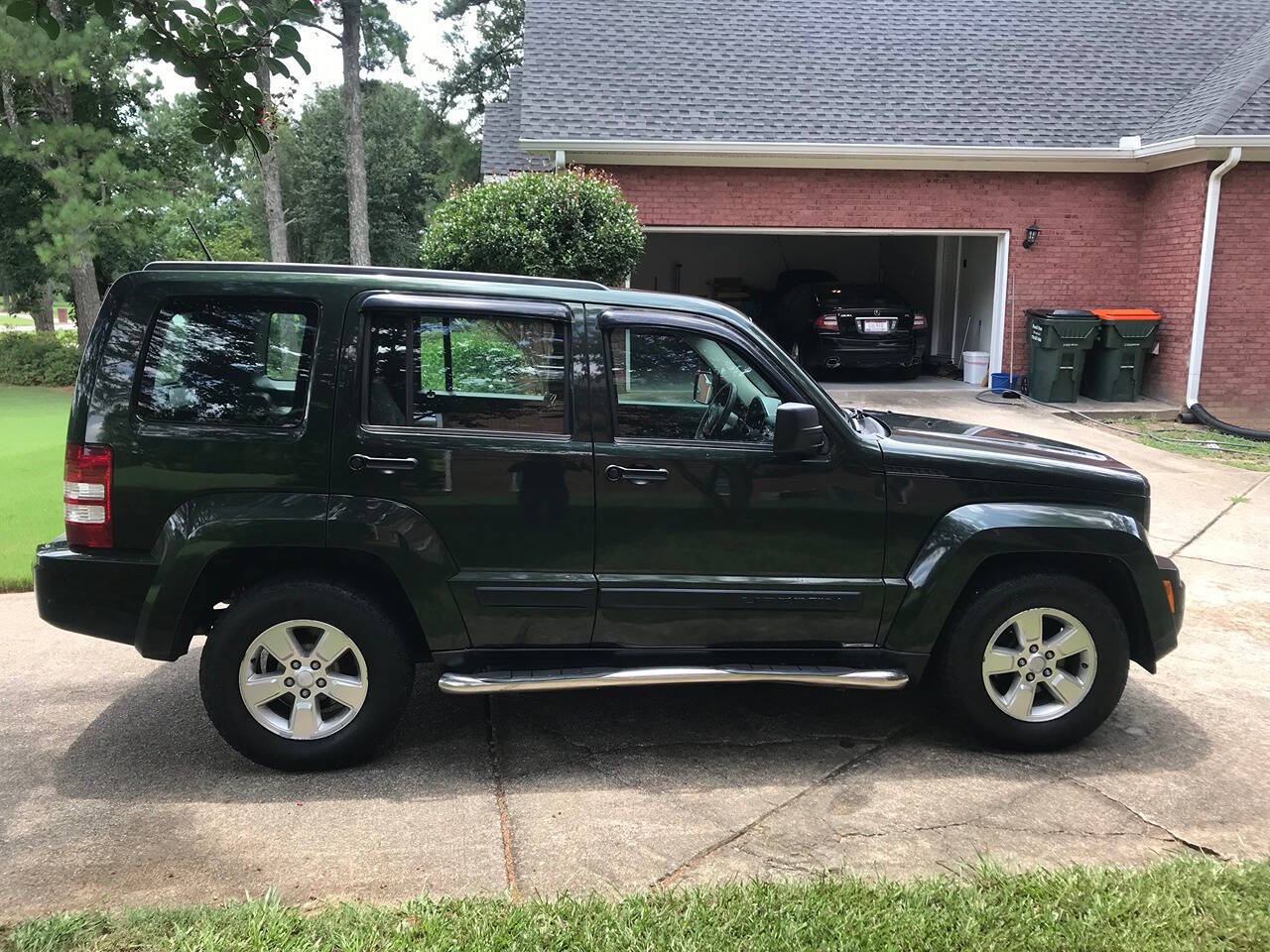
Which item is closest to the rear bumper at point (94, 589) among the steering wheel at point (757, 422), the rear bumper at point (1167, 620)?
the steering wheel at point (757, 422)

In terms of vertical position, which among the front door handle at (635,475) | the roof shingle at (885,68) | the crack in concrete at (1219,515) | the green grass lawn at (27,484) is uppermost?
the roof shingle at (885,68)

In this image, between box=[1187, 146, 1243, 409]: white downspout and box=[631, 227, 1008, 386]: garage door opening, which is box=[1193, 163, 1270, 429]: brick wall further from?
box=[631, 227, 1008, 386]: garage door opening

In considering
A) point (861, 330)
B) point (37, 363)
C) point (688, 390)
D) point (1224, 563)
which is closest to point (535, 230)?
point (861, 330)

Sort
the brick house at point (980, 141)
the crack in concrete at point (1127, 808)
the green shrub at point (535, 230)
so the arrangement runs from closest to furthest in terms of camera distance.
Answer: the crack in concrete at point (1127, 808) → the green shrub at point (535, 230) → the brick house at point (980, 141)

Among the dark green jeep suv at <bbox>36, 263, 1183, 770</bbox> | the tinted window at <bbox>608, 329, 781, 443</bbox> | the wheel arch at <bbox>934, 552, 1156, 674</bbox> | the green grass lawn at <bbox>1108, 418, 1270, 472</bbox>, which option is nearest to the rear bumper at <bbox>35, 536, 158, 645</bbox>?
the dark green jeep suv at <bbox>36, 263, 1183, 770</bbox>

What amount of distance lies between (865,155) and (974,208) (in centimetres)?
190

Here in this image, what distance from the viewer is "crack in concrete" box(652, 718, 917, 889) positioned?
3354 millimetres

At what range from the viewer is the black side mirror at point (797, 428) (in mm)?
3943

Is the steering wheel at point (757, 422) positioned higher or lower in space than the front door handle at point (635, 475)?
higher

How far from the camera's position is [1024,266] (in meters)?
14.9

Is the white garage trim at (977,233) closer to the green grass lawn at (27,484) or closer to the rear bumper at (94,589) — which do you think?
the green grass lawn at (27,484)

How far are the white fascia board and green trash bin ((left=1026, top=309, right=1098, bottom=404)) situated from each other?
86.1 inches

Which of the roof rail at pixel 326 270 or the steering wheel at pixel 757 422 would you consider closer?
the roof rail at pixel 326 270

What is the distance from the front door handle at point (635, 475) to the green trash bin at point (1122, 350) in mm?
11961
